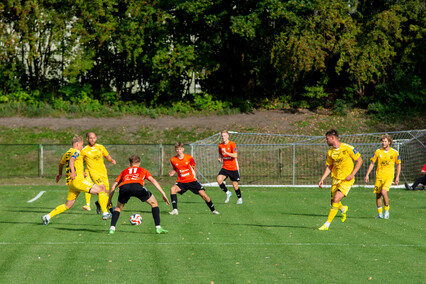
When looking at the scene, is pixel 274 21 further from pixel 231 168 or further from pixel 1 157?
pixel 231 168

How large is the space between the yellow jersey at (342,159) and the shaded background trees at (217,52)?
21872 millimetres

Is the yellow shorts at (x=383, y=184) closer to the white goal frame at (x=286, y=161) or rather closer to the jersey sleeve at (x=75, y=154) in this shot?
the jersey sleeve at (x=75, y=154)

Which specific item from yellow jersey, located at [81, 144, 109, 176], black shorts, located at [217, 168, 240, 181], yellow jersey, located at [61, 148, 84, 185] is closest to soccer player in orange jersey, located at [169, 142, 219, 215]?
yellow jersey, located at [81, 144, 109, 176]

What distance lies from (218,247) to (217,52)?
1244 inches

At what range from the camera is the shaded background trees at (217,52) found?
117 feet

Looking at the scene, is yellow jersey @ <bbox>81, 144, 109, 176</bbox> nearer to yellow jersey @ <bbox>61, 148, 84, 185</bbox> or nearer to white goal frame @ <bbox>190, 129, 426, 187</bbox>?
yellow jersey @ <bbox>61, 148, 84, 185</bbox>

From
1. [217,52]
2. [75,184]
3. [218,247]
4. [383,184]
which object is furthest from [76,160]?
[217,52]

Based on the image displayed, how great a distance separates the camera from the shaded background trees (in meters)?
35.7

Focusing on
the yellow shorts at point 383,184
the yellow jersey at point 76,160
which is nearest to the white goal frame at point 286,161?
the yellow shorts at point 383,184

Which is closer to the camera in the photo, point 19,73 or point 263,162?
point 263,162

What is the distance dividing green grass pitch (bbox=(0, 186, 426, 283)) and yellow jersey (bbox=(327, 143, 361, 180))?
1.19 metres

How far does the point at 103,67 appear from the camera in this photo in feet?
136

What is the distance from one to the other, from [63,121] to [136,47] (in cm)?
667

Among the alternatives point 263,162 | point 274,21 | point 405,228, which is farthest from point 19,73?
point 405,228
